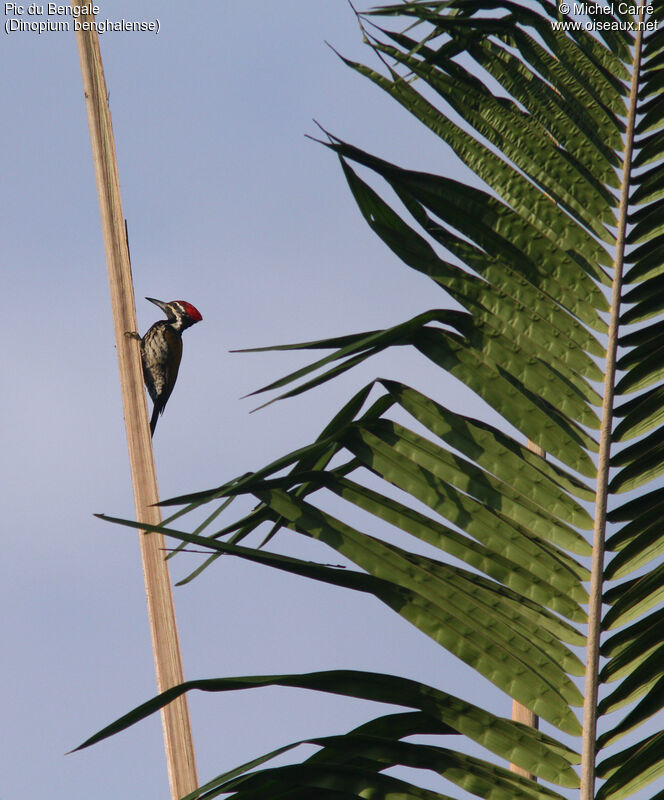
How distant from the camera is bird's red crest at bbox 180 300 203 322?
8148mm

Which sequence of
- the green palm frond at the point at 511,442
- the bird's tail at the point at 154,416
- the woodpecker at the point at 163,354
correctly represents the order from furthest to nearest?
1. the bird's tail at the point at 154,416
2. the woodpecker at the point at 163,354
3. the green palm frond at the point at 511,442

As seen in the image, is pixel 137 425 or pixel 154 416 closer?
pixel 137 425

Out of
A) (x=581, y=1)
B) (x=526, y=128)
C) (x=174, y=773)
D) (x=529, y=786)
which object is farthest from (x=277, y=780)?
(x=581, y=1)

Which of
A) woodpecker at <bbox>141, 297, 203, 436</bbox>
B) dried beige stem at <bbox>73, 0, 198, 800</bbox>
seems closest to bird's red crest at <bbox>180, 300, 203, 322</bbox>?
woodpecker at <bbox>141, 297, 203, 436</bbox>

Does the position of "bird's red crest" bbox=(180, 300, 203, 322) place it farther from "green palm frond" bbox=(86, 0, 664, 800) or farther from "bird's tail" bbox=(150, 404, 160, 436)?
"green palm frond" bbox=(86, 0, 664, 800)

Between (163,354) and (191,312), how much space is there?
0.59 m

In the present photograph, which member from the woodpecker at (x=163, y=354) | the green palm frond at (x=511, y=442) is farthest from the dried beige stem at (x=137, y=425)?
the woodpecker at (x=163, y=354)

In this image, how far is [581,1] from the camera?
2010 millimetres

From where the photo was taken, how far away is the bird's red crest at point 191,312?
26.7ft

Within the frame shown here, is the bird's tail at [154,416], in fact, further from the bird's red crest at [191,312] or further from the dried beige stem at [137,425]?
the dried beige stem at [137,425]

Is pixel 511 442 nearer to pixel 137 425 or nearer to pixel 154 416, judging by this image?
pixel 137 425

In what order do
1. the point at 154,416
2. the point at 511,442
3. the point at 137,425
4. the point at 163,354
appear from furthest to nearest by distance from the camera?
the point at 154,416
the point at 163,354
the point at 137,425
the point at 511,442

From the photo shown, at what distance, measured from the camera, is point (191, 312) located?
8180mm

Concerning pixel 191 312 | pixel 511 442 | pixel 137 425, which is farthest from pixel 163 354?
pixel 511 442
